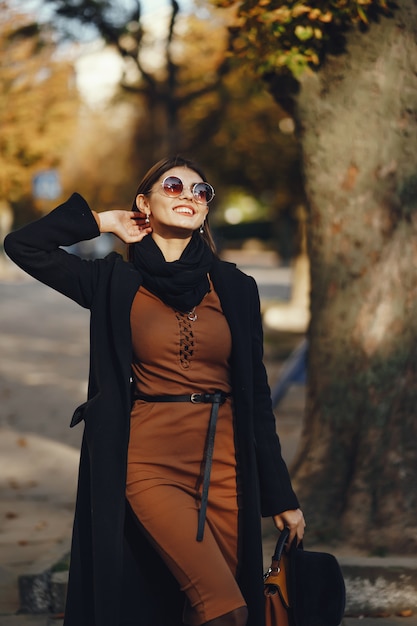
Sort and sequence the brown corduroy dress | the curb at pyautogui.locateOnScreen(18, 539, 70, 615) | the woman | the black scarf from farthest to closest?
the curb at pyautogui.locateOnScreen(18, 539, 70, 615) < the black scarf < the woman < the brown corduroy dress

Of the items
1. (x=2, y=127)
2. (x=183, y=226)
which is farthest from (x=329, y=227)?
(x=2, y=127)

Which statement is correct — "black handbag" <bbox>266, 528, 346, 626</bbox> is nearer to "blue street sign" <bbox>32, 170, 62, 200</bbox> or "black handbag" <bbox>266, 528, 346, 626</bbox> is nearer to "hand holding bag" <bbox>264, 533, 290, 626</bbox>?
"hand holding bag" <bbox>264, 533, 290, 626</bbox>

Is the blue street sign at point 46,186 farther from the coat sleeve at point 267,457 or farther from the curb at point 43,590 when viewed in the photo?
the coat sleeve at point 267,457

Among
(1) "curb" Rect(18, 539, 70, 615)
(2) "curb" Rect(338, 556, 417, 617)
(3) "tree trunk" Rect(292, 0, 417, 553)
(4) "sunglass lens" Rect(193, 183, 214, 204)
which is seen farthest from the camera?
(3) "tree trunk" Rect(292, 0, 417, 553)

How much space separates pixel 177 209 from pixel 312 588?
4.04 ft

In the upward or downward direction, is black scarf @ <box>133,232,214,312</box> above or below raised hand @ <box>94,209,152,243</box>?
below

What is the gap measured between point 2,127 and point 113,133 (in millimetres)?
21284

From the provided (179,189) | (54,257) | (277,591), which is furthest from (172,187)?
(277,591)

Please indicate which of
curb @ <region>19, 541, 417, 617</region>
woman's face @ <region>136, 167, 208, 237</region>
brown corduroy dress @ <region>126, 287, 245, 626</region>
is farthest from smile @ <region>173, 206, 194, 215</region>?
curb @ <region>19, 541, 417, 617</region>

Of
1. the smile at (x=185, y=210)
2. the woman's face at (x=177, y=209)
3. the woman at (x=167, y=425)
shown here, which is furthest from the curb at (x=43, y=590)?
the smile at (x=185, y=210)

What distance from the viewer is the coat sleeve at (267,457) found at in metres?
3.84

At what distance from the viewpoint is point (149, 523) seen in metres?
3.61

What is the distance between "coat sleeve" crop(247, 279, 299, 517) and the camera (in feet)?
12.6

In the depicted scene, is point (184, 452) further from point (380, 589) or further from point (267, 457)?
point (380, 589)
